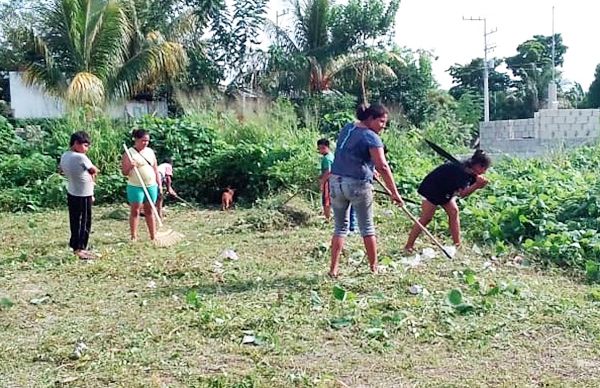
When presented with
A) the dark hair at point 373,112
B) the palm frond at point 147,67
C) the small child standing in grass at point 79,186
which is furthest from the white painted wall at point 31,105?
the dark hair at point 373,112

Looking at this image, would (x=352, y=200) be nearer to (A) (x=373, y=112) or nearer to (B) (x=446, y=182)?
(A) (x=373, y=112)

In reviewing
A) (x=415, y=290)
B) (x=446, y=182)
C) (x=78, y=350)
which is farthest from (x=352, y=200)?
(x=78, y=350)

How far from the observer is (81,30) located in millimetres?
16875

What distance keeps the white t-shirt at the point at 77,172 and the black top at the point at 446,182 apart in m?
3.41

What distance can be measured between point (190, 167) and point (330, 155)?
4.33 metres

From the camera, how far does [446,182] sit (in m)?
6.81

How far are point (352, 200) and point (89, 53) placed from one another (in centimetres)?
1337

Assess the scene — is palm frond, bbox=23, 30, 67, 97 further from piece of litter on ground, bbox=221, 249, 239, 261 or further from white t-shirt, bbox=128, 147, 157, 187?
piece of litter on ground, bbox=221, 249, 239, 261

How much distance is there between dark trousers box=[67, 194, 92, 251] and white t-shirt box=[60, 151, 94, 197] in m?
0.06

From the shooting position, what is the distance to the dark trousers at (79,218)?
22.4ft

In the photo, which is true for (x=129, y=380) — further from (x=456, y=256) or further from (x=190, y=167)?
(x=190, y=167)

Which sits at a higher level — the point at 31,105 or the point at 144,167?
the point at 31,105

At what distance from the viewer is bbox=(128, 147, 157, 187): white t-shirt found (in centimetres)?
731

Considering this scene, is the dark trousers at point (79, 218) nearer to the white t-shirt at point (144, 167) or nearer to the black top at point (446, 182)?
the white t-shirt at point (144, 167)
